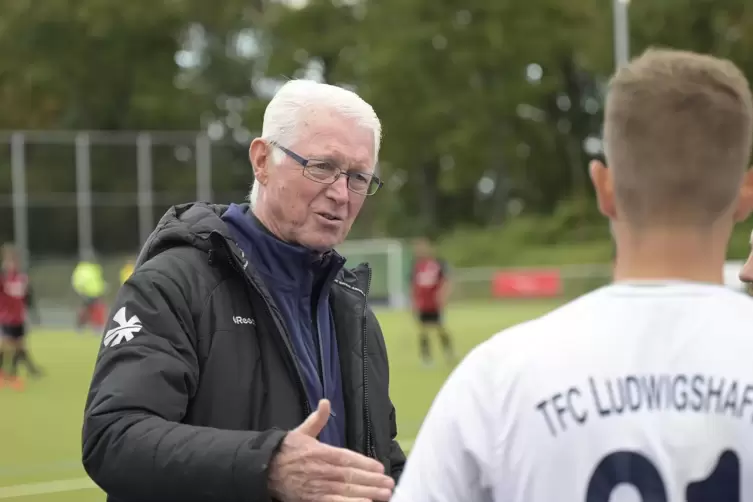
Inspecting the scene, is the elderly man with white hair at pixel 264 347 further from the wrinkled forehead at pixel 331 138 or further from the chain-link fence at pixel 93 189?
the chain-link fence at pixel 93 189

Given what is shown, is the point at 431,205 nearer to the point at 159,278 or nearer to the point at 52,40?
the point at 52,40

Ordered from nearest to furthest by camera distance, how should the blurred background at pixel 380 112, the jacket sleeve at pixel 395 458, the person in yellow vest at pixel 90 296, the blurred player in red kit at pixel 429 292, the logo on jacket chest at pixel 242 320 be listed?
the logo on jacket chest at pixel 242 320 → the jacket sleeve at pixel 395 458 → the blurred player in red kit at pixel 429 292 → the person in yellow vest at pixel 90 296 → the blurred background at pixel 380 112

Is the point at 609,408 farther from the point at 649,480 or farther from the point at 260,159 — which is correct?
the point at 260,159

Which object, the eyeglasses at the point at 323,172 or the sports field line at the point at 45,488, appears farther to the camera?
the sports field line at the point at 45,488

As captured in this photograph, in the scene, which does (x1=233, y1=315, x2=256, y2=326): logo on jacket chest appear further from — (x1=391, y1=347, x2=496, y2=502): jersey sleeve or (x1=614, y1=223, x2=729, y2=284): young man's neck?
(x1=614, y1=223, x2=729, y2=284): young man's neck

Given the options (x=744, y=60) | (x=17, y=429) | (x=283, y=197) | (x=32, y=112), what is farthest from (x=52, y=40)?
(x=283, y=197)

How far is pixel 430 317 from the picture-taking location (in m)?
18.5

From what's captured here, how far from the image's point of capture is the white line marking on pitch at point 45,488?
24.9ft

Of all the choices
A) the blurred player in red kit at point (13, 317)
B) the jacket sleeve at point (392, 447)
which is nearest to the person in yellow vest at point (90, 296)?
the blurred player in red kit at point (13, 317)

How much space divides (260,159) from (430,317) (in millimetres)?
15837

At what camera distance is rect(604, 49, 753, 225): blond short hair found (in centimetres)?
158

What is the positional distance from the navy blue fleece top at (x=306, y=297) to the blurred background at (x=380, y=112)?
102 feet

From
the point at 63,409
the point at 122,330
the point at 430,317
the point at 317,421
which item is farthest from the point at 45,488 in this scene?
the point at 430,317

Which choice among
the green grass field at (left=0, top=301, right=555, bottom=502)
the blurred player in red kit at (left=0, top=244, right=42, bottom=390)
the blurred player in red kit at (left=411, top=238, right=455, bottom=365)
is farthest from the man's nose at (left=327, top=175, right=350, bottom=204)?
the blurred player in red kit at (left=411, top=238, right=455, bottom=365)
